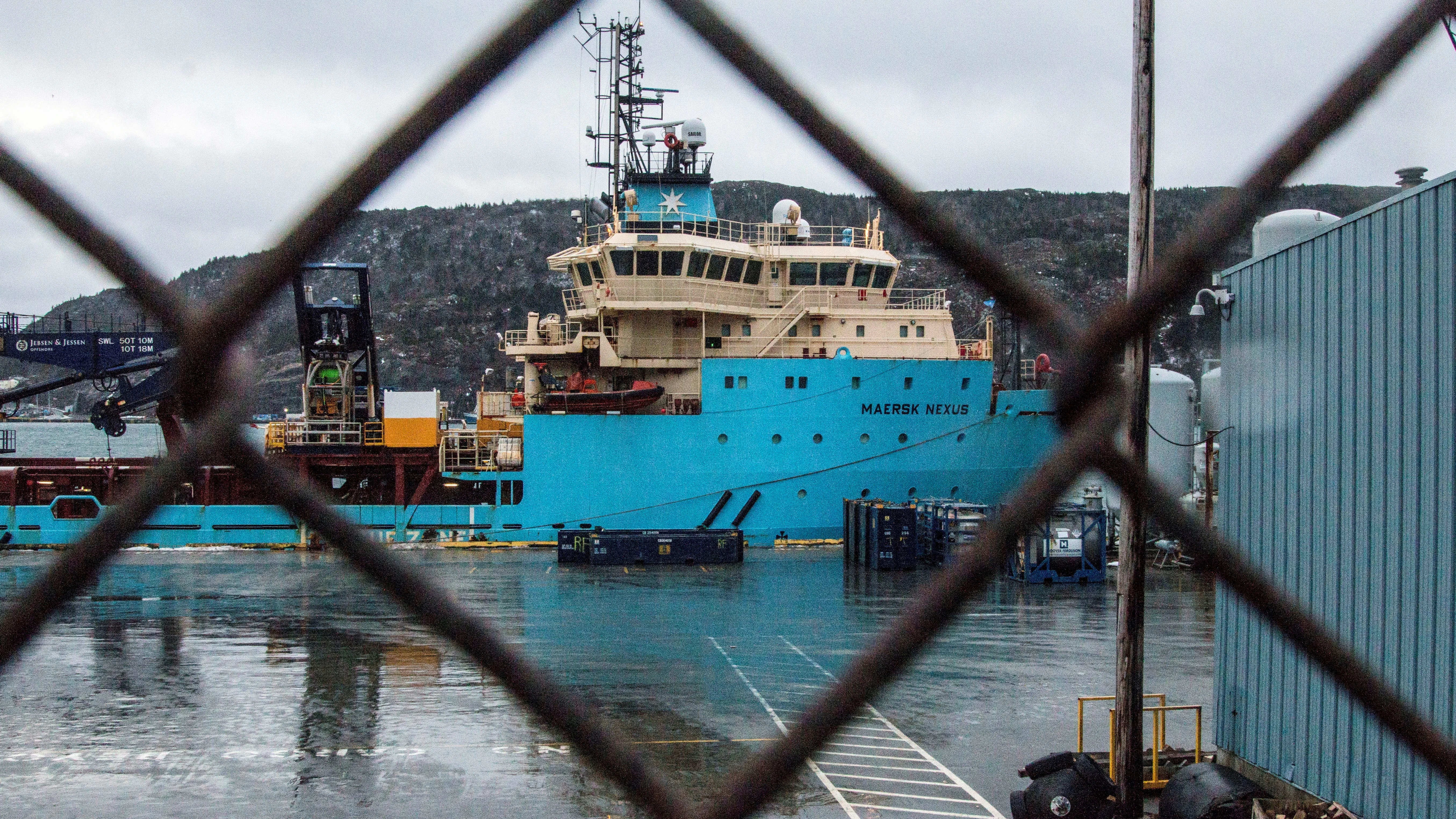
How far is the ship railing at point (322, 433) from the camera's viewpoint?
23828mm

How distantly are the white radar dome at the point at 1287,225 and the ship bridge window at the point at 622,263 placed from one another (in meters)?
14.3

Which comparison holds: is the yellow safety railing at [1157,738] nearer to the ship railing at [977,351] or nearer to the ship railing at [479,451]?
the ship railing at [977,351]

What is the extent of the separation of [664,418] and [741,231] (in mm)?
5040

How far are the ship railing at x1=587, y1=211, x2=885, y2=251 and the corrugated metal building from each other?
57.1 feet

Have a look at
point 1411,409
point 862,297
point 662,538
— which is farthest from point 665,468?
point 1411,409

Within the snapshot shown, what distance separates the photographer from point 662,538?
21797mm

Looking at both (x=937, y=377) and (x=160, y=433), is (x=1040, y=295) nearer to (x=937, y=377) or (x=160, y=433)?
(x=937, y=377)

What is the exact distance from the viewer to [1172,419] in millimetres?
22609

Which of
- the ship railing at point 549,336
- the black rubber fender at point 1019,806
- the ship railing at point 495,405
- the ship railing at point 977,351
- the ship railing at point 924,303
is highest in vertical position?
the ship railing at point 924,303

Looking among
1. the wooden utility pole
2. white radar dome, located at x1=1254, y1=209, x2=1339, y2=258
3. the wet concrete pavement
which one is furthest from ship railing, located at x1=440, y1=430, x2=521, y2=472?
the wooden utility pole

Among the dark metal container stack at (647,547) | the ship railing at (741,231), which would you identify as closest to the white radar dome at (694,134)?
the ship railing at (741,231)

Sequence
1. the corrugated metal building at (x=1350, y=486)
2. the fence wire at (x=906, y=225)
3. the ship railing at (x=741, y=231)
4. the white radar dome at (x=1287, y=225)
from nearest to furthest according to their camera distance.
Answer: the fence wire at (x=906, y=225) < the corrugated metal building at (x=1350, y=486) < the white radar dome at (x=1287, y=225) < the ship railing at (x=741, y=231)

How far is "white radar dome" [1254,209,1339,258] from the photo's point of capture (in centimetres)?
936

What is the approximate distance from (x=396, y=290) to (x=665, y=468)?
171 ft
